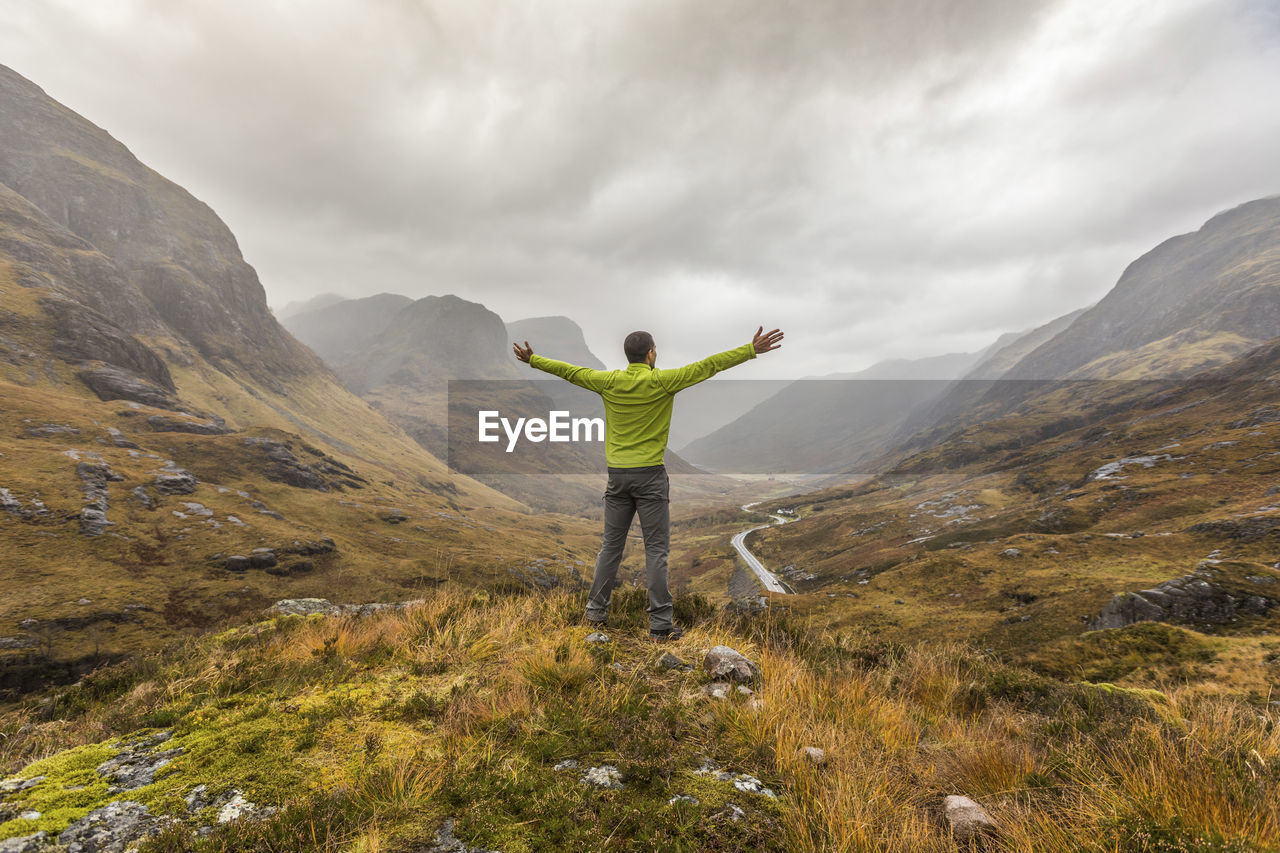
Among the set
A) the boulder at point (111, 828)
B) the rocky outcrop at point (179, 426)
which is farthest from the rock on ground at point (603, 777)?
the rocky outcrop at point (179, 426)

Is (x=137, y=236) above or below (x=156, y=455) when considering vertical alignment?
above

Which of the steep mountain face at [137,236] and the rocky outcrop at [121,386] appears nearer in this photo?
the rocky outcrop at [121,386]

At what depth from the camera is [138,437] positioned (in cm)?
6481

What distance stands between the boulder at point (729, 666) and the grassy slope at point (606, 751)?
0.22 metres

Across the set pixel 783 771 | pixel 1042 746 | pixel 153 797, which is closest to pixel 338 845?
pixel 153 797

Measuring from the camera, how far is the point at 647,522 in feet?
22.1

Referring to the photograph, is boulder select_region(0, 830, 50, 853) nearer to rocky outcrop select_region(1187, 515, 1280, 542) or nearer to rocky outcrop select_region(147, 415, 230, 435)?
rocky outcrop select_region(1187, 515, 1280, 542)

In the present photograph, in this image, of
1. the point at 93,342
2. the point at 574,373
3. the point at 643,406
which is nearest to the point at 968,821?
the point at 643,406

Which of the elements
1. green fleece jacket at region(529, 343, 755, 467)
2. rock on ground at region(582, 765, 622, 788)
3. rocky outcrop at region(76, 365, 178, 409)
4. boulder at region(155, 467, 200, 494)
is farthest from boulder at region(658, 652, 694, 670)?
rocky outcrop at region(76, 365, 178, 409)

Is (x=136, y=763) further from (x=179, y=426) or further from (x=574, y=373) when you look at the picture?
(x=179, y=426)

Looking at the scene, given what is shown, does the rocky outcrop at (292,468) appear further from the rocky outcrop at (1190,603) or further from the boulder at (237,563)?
the rocky outcrop at (1190,603)

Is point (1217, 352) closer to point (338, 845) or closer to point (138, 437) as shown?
point (338, 845)

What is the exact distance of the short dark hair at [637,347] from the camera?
707 cm

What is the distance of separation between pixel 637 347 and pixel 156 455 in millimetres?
83209
